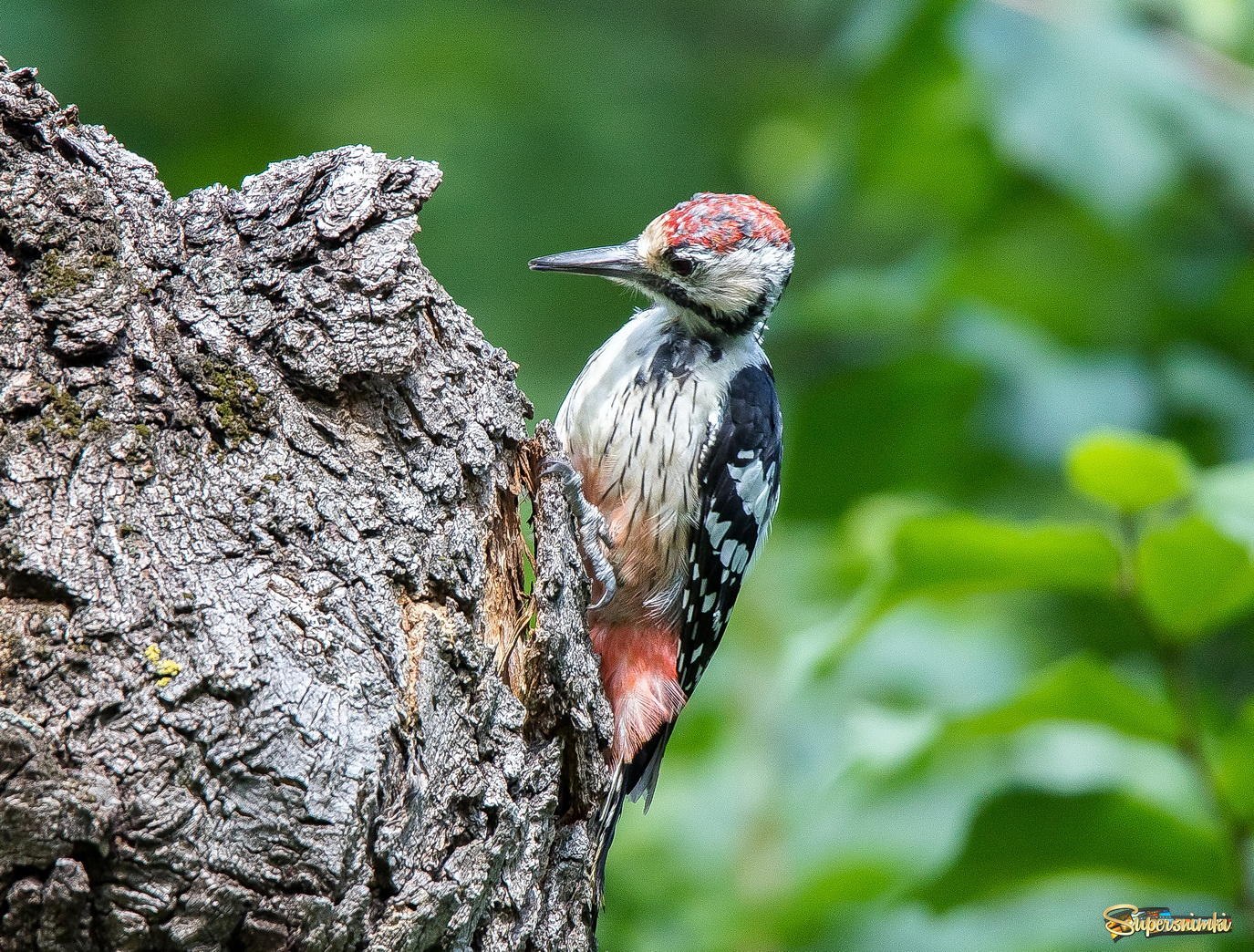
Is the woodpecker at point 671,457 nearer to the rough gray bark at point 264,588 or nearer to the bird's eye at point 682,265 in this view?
the bird's eye at point 682,265

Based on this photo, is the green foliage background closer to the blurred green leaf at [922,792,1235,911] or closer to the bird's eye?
the blurred green leaf at [922,792,1235,911]

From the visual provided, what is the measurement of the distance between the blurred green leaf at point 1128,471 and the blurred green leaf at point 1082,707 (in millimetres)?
435

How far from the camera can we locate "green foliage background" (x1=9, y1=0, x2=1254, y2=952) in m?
3.28

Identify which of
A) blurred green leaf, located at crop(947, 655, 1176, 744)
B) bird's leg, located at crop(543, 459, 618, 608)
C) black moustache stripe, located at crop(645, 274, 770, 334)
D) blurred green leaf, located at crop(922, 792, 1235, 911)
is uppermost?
black moustache stripe, located at crop(645, 274, 770, 334)

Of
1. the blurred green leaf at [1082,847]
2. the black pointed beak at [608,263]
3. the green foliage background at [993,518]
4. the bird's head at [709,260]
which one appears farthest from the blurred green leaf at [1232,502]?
the black pointed beak at [608,263]

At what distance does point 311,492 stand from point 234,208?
0.62 metres

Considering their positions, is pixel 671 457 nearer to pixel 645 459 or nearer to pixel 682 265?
pixel 645 459

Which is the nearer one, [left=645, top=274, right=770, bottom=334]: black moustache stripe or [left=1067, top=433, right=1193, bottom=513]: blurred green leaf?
[left=1067, top=433, right=1193, bottom=513]: blurred green leaf

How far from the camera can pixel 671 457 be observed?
3691 millimetres

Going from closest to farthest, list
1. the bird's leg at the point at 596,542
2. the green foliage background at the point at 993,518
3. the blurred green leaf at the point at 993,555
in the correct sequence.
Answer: the blurred green leaf at the point at 993,555 → the green foliage background at the point at 993,518 → the bird's leg at the point at 596,542

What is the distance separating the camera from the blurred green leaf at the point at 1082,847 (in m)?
3.35

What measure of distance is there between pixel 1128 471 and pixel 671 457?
1299mm

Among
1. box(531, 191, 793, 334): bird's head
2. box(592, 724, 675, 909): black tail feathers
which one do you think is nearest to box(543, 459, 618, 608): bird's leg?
box(592, 724, 675, 909): black tail feathers

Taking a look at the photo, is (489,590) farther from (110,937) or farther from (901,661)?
(901,661)
